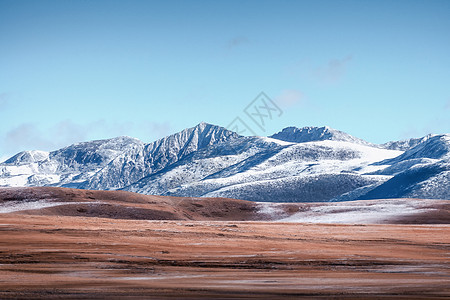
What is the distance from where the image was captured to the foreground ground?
19453 millimetres

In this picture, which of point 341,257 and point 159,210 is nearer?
point 341,257

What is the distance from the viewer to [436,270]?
1037 inches

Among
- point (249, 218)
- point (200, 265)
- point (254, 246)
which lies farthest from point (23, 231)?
point (249, 218)

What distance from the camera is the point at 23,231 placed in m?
43.7

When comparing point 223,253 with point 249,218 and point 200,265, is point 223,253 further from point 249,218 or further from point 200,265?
point 249,218

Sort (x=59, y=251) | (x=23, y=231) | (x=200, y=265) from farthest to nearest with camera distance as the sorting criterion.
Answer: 1. (x=23, y=231)
2. (x=59, y=251)
3. (x=200, y=265)

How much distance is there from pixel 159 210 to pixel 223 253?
6011 cm

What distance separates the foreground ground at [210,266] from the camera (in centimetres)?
1945

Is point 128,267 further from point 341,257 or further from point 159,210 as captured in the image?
point 159,210

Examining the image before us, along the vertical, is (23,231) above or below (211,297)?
above

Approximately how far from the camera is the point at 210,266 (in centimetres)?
2775

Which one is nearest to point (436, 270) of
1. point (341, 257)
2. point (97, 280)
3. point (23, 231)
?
point (341, 257)

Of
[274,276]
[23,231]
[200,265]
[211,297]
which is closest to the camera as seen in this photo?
[211,297]

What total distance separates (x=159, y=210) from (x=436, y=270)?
6923 cm
